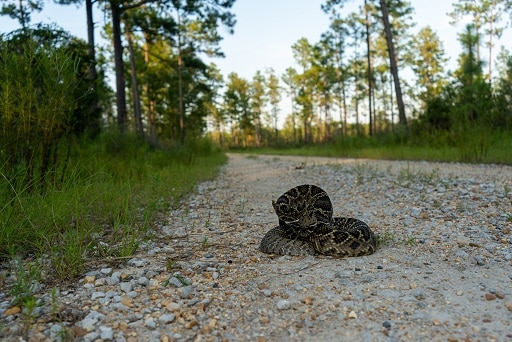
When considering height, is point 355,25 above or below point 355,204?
above

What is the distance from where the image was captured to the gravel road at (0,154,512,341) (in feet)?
8.04

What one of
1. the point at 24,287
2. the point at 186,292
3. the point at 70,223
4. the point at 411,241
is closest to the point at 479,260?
the point at 411,241

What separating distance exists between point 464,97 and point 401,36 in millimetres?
27869

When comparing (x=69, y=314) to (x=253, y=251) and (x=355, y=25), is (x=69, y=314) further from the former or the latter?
(x=355, y=25)

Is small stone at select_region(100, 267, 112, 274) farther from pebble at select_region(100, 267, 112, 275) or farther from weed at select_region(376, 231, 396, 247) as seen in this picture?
weed at select_region(376, 231, 396, 247)

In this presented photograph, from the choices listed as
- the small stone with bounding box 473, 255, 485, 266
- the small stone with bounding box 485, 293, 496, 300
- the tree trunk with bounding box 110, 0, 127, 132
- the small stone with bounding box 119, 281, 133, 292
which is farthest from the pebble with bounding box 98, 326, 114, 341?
the tree trunk with bounding box 110, 0, 127, 132

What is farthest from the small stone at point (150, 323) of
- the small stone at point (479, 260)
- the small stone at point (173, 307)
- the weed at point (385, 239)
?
the small stone at point (479, 260)

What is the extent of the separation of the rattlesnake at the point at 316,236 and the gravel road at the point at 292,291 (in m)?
0.15

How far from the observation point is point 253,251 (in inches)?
166

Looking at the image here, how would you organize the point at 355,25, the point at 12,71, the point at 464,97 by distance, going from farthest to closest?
the point at 355,25
the point at 464,97
the point at 12,71

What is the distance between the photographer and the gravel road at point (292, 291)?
245 centimetres

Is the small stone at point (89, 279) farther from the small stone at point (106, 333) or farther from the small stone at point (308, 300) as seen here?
the small stone at point (308, 300)

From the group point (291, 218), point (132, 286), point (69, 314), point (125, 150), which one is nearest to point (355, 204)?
point (291, 218)

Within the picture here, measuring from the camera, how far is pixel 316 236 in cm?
417
